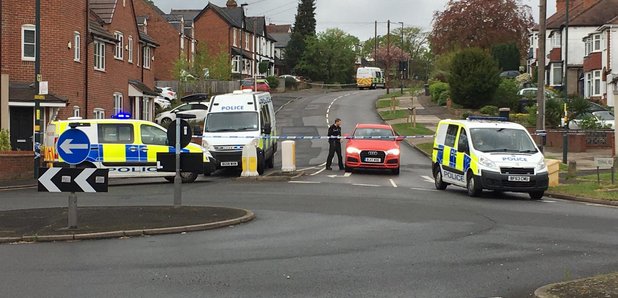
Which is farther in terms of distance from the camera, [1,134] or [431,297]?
[1,134]

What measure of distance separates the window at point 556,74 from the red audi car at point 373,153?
47.0m

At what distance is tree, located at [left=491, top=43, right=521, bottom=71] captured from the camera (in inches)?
3155

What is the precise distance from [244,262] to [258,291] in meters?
1.74

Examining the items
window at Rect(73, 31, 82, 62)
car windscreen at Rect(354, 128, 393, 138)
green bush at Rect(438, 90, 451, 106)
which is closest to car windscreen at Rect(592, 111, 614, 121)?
green bush at Rect(438, 90, 451, 106)

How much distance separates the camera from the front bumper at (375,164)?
25172 millimetres

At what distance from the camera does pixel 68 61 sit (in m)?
32.1

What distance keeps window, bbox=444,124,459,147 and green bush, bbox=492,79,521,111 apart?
95.4ft

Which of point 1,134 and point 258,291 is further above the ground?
point 1,134

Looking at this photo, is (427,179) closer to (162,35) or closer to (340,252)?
(340,252)

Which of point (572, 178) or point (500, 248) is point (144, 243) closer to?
point (500, 248)

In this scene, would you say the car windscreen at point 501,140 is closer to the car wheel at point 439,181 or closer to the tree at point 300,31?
the car wheel at point 439,181

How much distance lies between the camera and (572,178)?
23.8 metres

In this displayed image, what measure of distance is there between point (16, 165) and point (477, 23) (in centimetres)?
5345

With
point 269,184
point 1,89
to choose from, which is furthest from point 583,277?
point 1,89
